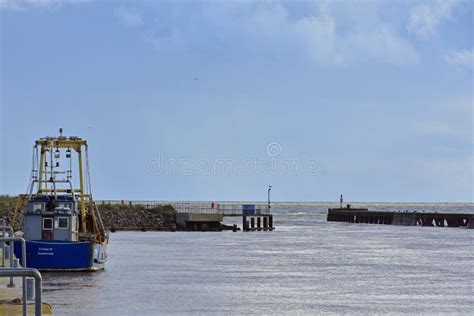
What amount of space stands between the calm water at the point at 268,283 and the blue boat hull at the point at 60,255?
0.45m

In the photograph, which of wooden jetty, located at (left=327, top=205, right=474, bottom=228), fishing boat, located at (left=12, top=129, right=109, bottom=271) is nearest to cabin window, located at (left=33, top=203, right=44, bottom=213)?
A: fishing boat, located at (left=12, top=129, right=109, bottom=271)

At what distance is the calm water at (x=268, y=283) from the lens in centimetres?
2789

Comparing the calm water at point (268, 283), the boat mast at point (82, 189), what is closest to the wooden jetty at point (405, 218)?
the calm water at point (268, 283)

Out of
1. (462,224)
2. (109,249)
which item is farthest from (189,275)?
(462,224)

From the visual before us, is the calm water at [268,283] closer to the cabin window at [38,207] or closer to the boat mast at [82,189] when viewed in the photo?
the boat mast at [82,189]

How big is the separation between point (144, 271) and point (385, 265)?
11.4 meters

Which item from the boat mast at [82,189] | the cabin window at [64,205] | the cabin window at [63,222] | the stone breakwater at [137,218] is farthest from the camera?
the stone breakwater at [137,218]

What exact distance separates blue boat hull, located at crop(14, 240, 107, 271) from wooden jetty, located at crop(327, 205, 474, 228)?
79.8 meters

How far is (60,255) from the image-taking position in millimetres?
36156

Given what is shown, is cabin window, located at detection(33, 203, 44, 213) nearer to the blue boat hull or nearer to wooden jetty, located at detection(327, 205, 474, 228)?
the blue boat hull

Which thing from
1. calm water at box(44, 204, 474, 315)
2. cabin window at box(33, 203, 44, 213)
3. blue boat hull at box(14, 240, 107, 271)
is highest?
cabin window at box(33, 203, 44, 213)

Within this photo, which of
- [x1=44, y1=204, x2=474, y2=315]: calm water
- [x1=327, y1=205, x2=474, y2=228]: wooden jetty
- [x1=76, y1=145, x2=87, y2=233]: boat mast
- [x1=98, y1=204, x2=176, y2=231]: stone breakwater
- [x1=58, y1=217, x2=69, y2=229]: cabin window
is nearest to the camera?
[x1=44, y1=204, x2=474, y2=315]: calm water

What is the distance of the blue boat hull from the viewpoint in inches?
1400

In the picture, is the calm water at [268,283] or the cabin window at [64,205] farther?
the cabin window at [64,205]
